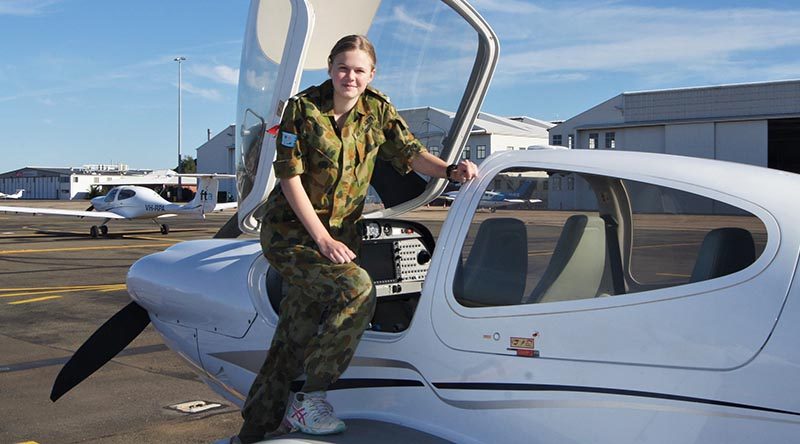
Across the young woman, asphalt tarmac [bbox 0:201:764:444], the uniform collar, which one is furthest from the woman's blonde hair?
asphalt tarmac [bbox 0:201:764:444]

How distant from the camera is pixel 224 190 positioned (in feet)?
247

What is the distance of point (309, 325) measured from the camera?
3.43m

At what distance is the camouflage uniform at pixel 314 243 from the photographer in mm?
3248

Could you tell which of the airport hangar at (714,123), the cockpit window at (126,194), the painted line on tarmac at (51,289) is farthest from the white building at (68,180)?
the painted line on tarmac at (51,289)

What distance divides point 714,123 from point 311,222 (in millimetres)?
32401

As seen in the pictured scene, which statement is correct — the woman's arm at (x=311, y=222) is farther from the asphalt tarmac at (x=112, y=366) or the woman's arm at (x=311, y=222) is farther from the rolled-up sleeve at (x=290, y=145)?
the asphalt tarmac at (x=112, y=366)

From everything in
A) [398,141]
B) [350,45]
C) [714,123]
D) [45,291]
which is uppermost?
[714,123]

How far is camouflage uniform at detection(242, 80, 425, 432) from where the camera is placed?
10.7ft

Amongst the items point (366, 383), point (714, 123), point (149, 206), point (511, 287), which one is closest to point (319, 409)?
point (366, 383)

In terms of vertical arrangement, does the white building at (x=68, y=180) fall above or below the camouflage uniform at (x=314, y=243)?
above

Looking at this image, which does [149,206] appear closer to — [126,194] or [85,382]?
[126,194]

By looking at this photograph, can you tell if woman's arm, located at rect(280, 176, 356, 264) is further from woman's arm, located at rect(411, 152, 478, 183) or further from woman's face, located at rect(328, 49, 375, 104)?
woman's arm, located at rect(411, 152, 478, 183)

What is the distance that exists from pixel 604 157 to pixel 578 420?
0.96 meters

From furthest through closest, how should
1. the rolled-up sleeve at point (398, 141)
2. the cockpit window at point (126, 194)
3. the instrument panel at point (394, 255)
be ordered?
the cockpit window at point (126, 194) → the instrument panel at point (394, 255) → the rolled-up sleeve at point (398, 141)
